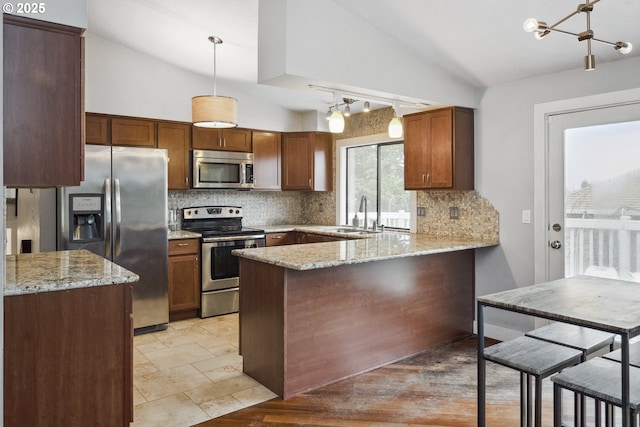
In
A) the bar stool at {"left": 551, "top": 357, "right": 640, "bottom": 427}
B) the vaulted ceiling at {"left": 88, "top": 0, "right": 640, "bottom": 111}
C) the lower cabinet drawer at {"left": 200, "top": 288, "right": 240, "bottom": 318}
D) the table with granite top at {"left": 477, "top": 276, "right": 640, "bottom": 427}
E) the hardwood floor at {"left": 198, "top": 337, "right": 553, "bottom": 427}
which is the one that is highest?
the vaulted ceiling at {"left": 88, "top": 0, "right": 640, "bottom": 111}

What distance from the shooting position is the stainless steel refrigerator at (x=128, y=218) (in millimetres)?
3818

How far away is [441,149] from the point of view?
397 centimetres

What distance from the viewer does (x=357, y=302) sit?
3174mm

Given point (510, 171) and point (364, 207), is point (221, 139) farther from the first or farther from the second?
point (510, 171)

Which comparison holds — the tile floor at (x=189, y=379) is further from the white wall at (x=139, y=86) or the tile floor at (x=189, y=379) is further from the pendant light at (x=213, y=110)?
the white wall at (x=139, y=86)

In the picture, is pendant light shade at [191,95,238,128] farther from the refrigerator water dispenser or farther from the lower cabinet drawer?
the lower cabinet drawer

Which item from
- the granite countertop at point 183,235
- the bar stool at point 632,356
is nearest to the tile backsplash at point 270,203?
the granite countertop at point 183,235

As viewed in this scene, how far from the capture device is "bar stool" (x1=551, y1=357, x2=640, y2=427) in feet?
5.48

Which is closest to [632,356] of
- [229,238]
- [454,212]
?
[454,212]

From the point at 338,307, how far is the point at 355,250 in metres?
0.44

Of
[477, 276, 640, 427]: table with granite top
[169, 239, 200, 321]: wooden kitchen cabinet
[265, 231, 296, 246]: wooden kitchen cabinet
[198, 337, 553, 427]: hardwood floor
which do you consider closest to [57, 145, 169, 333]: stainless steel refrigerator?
[169, 239, 200, 321]: wooden kitchen cabinet

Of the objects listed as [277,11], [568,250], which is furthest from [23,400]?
[568,250]

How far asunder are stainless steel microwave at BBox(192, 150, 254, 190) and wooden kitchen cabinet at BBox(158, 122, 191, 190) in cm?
10

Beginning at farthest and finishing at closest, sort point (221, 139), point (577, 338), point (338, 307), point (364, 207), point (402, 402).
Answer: point (221, 139) < point (364, 207) < point (338, 307) < point (402, 402) < point (577, 338)
